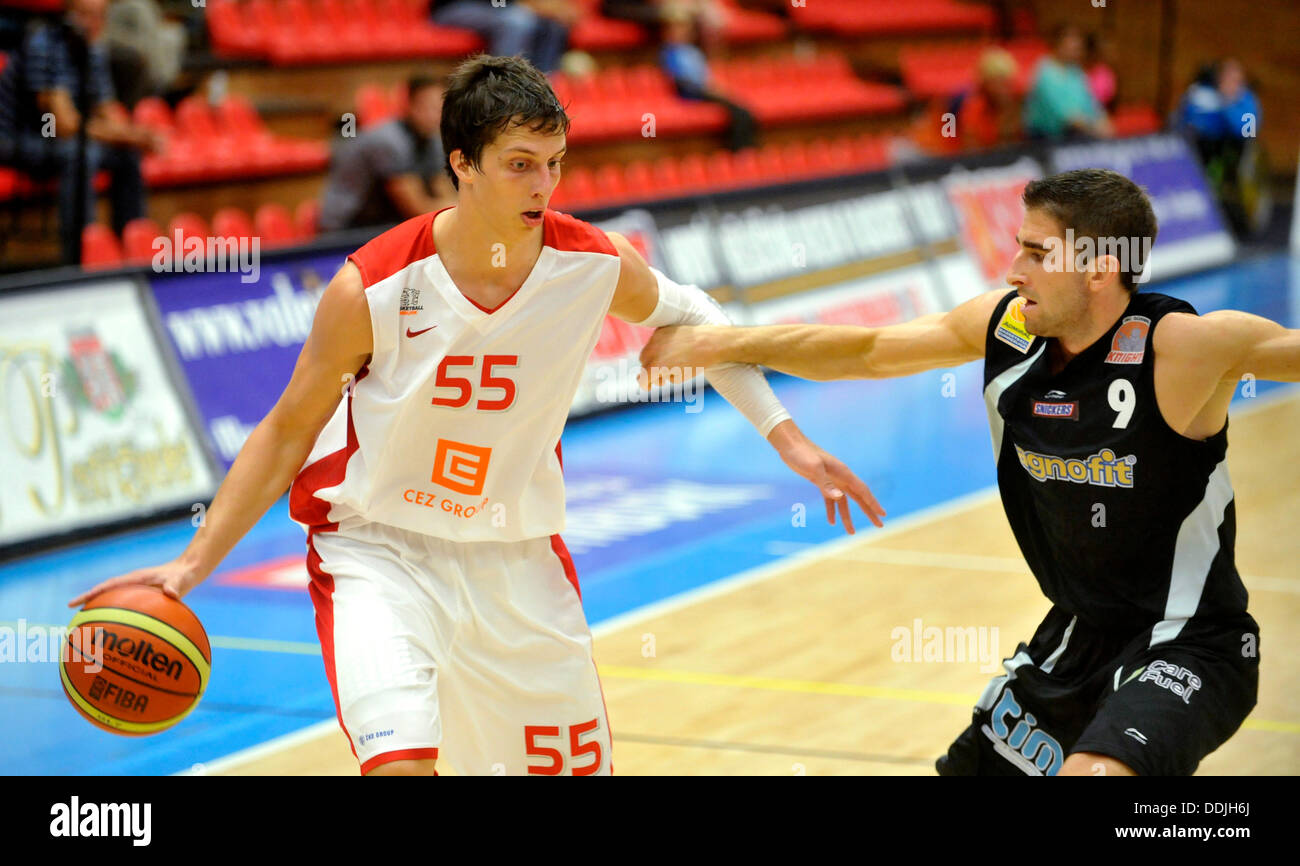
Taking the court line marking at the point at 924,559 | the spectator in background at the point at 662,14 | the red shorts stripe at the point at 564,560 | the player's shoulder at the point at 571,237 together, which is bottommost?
the court line marking at the point at 924,559

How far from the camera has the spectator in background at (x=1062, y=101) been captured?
18.4m

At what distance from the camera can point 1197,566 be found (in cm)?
379

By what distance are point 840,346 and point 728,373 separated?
0.36 m

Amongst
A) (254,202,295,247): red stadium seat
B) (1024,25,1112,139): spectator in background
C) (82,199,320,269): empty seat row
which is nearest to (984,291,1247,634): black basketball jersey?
(82,199,320,269): empty seat row

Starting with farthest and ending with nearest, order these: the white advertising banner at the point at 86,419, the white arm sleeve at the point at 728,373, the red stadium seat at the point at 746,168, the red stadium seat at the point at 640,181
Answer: the red stadium seat at the point at 746,168, the red stadium seat at the point at 640,181, the white advertising banner at the point at 86,419, the white arm sleeve at the point at 728,373

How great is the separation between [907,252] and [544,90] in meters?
10.6

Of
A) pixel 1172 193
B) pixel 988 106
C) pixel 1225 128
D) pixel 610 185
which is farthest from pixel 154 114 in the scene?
pixel 1225 128

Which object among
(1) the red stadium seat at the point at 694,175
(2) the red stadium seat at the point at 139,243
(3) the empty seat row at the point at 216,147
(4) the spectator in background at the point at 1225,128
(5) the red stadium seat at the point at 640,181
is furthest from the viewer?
(4) the spectator in background at the point at 1225,128

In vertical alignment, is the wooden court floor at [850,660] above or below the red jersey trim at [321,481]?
below

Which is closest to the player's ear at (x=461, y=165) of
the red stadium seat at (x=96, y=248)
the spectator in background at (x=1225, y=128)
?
the red stadium seat at (x=96, y=248)

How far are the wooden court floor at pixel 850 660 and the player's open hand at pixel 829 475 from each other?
157 centimetres

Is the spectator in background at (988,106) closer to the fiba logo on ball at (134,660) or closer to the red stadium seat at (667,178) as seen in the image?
the red stadium seat at (667,178)

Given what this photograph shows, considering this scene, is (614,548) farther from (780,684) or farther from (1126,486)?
(1126,486)

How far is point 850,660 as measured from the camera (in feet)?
22.0
